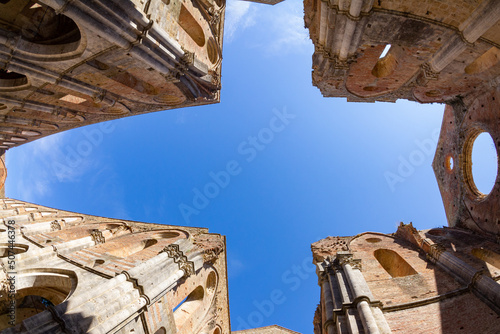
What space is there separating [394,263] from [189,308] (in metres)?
10.2

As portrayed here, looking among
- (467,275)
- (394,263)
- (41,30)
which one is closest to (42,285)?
(41,30)

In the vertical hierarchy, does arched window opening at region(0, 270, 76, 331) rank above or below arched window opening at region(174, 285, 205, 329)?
above

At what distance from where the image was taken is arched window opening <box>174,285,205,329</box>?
11.3m

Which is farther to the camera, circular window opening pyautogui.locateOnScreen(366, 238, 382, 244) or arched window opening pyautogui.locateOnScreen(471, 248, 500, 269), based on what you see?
circular window opening pyautogui.locateOnScreen(366, 238, 382, 244)

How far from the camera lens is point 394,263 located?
1299cm

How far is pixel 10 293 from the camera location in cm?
723

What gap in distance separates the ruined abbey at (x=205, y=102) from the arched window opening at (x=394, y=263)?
0.09m

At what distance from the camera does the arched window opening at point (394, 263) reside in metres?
11.7

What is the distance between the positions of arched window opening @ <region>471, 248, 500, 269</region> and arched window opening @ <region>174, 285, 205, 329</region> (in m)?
12.5

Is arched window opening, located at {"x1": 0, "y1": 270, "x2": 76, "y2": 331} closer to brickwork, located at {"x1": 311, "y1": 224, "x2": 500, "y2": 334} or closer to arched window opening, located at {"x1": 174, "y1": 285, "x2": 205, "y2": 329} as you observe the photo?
arched window opening, located at {"x1": 174, "y1": 285, "x2": 205, "y2": 329}

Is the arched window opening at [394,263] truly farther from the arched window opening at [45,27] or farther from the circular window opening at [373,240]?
the arched window opening at [45,27]

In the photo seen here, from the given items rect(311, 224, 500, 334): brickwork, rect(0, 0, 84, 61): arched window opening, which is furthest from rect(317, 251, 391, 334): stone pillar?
rect(0, 0, 84, 61): arched window opening

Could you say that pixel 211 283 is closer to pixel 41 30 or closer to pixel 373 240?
pixel 373 240

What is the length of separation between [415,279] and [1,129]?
67.7 ft
